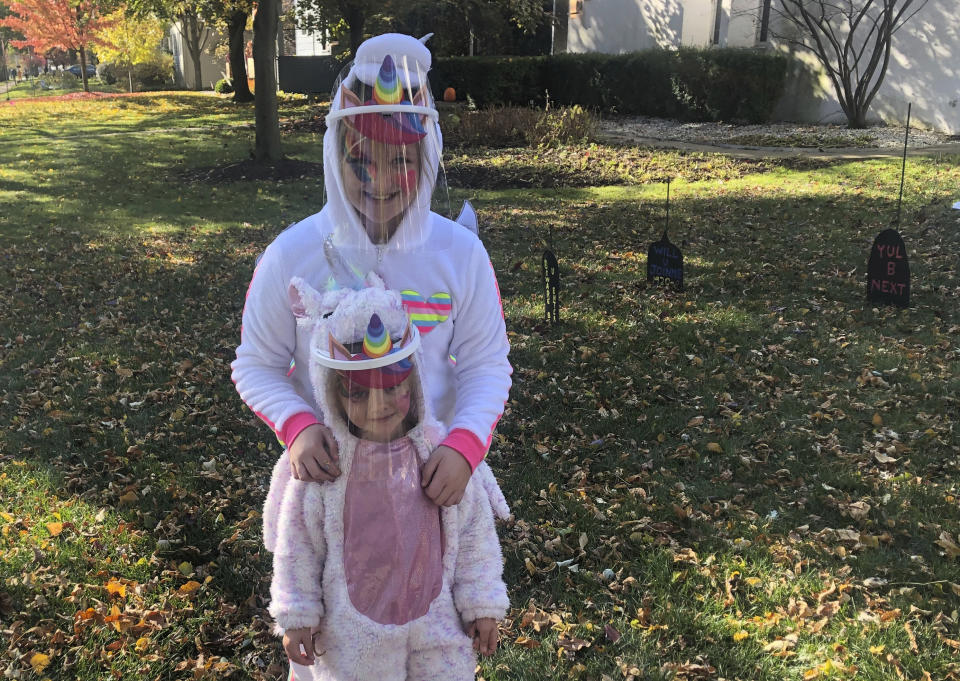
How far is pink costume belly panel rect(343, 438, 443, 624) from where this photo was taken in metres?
1.62

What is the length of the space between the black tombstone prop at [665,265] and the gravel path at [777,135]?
917cm

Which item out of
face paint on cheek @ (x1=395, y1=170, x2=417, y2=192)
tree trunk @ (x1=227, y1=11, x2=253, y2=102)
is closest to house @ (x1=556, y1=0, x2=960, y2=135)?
tree trunk @ (x1=227, y1=11, x2=253, y2=102)

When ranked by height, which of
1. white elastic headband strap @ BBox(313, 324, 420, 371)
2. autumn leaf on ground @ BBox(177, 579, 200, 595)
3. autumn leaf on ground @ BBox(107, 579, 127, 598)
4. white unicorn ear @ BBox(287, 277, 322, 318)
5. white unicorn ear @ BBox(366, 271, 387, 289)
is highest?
white unicorn ear @ BBox(366, 271, 387, 289)

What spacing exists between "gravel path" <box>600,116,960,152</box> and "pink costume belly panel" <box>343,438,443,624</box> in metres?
15.0

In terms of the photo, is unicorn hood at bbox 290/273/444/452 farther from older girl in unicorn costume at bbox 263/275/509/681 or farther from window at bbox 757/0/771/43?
window at bbox 757/0/771/43

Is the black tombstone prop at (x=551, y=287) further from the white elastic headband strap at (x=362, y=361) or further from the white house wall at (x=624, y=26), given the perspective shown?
the white house wall at (x=624, y=26)

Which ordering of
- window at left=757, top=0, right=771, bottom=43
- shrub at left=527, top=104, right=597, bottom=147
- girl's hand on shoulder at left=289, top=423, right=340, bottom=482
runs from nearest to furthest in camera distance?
girl's hand on shoulder at left=289, top=423, right=340, bottom=482 → shrub at left=527, top=104, right=597, bottom=147 → window at left=757, top=0, right=771, bottom=43

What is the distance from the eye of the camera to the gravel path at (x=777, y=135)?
14719 millimetres

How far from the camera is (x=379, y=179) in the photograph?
5.34ft

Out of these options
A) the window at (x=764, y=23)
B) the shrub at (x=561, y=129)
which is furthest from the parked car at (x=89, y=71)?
the window at (x=764, y=23)

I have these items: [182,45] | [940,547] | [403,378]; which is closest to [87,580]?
[403,378]

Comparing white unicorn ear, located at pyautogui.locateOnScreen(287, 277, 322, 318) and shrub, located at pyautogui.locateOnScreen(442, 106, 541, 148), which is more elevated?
shrub, located at pyautogui.locateOnScreen(442, 106, 541, 148)

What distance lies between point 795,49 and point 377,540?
65.0ft

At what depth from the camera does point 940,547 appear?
142 inches
